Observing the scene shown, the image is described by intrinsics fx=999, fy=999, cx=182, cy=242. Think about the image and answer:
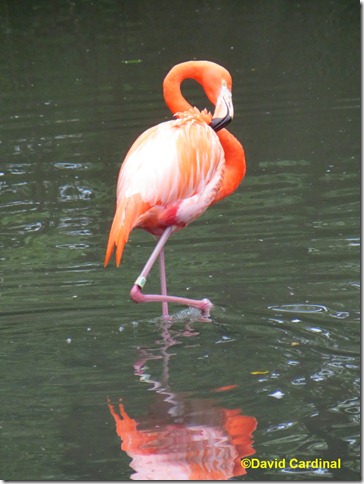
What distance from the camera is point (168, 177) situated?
Result: 4867mm

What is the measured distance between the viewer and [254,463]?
3641mm

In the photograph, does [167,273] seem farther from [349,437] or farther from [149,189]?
[349,437]

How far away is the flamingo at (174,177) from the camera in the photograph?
483 centimetres

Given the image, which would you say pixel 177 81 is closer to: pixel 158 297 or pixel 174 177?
pixel 174 177

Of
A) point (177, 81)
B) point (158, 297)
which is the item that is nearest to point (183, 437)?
point (158, 297)

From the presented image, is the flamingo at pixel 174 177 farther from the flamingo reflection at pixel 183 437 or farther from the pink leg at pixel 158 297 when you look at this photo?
the flamingo reflection at pixel 183 437

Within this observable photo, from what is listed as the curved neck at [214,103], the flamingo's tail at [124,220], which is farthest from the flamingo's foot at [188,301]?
the curved neck at [214,103]

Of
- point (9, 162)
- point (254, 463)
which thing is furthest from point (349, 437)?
point (9, 162)

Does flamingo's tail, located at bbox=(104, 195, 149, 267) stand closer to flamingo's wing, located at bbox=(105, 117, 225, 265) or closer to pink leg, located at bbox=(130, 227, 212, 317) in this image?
flamingo's wing, located at bbox=(105, 117, 225, 265)

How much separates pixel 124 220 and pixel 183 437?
4.22ft

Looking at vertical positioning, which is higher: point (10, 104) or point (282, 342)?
point (10, 104)

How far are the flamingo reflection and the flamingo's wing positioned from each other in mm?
862

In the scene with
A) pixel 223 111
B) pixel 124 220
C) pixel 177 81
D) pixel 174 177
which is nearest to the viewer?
pixel 124 220

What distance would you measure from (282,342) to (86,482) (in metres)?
1.34
